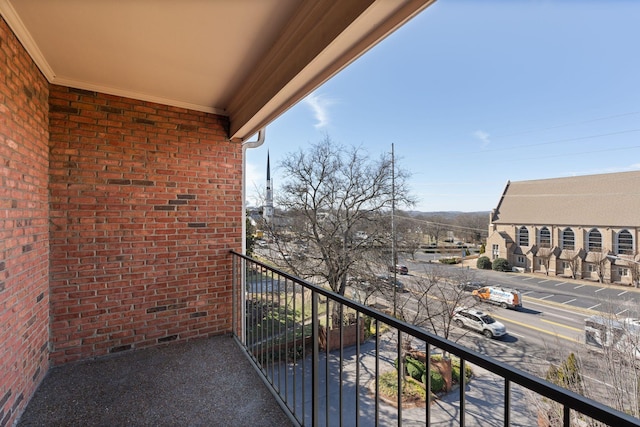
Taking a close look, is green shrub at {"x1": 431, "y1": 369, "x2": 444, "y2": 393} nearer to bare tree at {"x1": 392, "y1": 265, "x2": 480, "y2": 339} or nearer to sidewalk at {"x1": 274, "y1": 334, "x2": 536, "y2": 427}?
sidewalk at {"x1": 274, "y1": 334, "x2": 536, "y2": 427}

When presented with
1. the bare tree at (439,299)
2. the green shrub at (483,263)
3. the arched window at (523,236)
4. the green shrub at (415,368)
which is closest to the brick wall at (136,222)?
the green shrub at (415,368)

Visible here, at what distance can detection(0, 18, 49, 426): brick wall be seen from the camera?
1.54 metres

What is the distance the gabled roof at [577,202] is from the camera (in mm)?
8086

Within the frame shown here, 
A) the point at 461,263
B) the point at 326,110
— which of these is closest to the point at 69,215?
the point at 461,263

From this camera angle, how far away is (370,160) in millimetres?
11453

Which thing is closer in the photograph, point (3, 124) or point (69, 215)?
point (3, 124)

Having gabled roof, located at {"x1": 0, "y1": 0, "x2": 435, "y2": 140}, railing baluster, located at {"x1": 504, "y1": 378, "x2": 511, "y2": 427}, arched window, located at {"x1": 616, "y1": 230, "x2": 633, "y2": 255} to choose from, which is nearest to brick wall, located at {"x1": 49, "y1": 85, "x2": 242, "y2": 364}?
gabled roof, located at {"x1": 0, "y1": 0, "x2": 435, "y2": 140}

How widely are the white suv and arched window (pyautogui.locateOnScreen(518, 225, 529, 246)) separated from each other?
10.6 ft

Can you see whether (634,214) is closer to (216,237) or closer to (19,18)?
(216,237)

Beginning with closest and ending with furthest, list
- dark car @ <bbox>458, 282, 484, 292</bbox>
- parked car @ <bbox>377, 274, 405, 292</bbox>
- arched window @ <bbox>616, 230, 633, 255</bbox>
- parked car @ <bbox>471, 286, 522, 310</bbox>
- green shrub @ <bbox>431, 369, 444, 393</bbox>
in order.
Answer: green shrub @ <bbox>431, 369, 444, 393</bbox> < arched window @ <bbox>616, 230, 633, 255</bbox> < parked car @ <bbox>471, 286, 522, 310</bbox> < dark car @ <bbox>458, 282, 484, 292</bbox> < parked car @ <bbox>377, 274, 405, 292</bbox>

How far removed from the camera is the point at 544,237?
942 cm

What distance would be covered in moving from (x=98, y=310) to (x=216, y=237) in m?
1.14

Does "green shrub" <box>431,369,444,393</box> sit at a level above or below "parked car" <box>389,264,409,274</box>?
below

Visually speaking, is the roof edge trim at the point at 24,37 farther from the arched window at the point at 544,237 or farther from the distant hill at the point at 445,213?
the arched window at the point at 544,237
